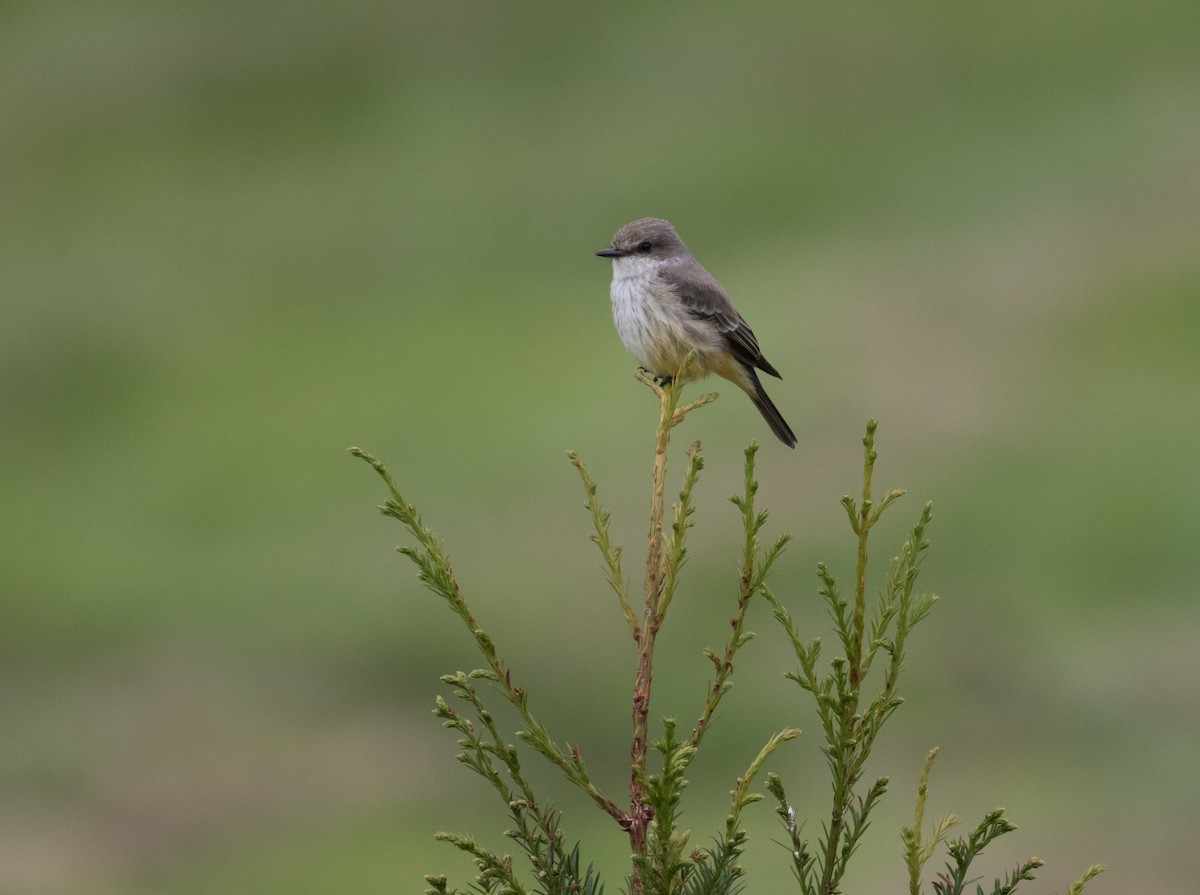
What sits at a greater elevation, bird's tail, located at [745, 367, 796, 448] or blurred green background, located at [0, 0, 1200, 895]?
blurred green background, located at [0, 0, 1200, 895]

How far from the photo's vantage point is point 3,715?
733 inches

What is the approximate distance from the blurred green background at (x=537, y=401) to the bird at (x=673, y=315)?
6585 mm

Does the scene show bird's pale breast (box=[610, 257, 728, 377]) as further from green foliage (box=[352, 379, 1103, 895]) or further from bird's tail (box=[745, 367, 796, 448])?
green foliage (box=[352, 379, 1103, 895])

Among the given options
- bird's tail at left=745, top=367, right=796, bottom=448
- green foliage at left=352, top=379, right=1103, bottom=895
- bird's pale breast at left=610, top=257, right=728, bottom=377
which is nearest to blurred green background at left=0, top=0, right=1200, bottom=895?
bird's tail at left=745, top=367, right=796, bottom=448

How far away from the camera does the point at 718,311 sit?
8.35 m

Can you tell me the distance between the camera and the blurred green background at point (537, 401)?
16.7 meters

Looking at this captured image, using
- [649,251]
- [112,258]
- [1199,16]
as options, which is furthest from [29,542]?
[1199,16]

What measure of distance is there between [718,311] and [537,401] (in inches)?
592

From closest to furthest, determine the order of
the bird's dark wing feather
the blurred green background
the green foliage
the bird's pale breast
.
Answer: the green foliage
the bird's pale breast
the bird's dark wing feather
the blurred green background

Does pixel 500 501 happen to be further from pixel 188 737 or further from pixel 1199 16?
pixel 1199 16

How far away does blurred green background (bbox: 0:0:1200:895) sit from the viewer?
54.9 feet

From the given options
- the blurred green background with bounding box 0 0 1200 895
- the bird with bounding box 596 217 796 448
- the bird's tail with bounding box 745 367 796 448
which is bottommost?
the bird's tail with bounding box 745 367 796 448

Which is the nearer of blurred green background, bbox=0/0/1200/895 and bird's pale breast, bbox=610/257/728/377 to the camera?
bird's pale breast, bbox=610/257/728/377

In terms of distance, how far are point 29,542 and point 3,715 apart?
4.25 meters
